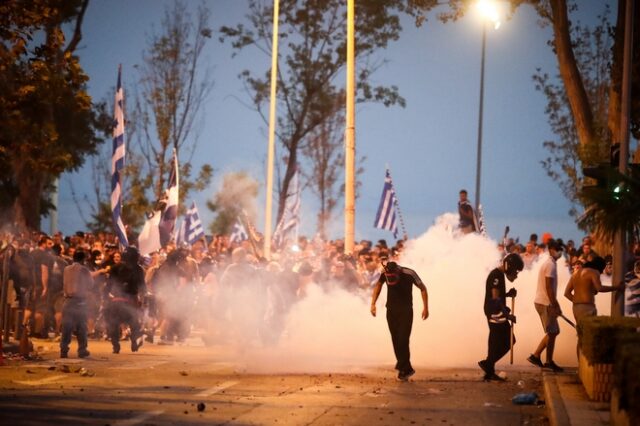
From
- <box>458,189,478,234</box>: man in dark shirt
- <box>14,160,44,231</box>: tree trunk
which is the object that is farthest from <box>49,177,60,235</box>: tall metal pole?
<box>458,189,478,234</box>: man in dark shirt

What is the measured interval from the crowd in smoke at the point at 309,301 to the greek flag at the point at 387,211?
9.73 ft

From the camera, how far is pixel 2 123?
21.2 metres

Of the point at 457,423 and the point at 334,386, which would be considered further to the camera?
the point at 334,386

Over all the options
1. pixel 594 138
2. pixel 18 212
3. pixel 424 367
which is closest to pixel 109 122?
pixel 18 212

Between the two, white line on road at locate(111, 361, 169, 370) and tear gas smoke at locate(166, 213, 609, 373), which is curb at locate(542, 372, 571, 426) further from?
white line on road at locate(111, 361, 169, 370)


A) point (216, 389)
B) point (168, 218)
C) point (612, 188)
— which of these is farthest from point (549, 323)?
point (168, 218)

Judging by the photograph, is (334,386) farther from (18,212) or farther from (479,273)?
(18,212)

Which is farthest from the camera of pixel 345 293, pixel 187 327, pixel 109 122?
pixel 109 122

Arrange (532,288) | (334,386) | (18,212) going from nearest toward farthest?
(334,386) < (532,288) < (18,212)

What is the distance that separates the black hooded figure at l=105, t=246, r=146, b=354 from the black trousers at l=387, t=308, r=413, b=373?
640 centimetres

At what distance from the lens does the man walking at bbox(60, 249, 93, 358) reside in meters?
19.8

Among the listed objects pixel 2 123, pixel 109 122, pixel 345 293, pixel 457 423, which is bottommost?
Answer: pixel 457 423

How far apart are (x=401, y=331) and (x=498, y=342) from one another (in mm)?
1465

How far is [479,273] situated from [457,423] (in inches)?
374
